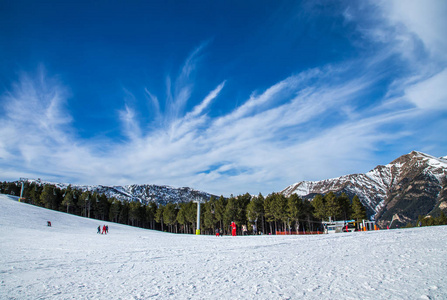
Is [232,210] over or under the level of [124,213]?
over

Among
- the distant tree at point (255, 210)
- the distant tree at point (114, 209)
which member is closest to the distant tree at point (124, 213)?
the distant tree at point (114, 209)

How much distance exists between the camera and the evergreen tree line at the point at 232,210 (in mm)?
77113

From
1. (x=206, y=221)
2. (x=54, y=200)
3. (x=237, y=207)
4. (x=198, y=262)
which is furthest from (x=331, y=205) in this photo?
(x=54, y=200)

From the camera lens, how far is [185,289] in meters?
8.62

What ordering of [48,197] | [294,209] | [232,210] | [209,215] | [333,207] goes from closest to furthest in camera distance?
[294,209] → [333,207] → [232,210] → [209,215] → [48,197]

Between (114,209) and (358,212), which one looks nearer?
(358,212)

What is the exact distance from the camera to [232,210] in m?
83.5

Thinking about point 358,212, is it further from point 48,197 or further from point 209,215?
Answer: point 48,197

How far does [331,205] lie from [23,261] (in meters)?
75.3

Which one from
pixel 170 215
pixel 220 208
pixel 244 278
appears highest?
pixel 220 208

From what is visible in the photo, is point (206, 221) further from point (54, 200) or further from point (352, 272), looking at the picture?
point (352, 272)

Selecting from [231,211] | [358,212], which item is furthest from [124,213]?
[358,212]

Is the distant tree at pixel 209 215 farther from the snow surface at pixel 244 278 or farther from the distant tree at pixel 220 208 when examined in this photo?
the snow surface at pixel 244 278

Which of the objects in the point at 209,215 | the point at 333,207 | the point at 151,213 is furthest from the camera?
the point at 151,213
